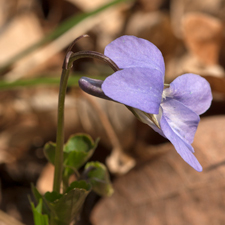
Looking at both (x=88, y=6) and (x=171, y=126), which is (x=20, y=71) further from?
(x=171, y=126)

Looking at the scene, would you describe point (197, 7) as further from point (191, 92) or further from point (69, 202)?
point (69, 202)

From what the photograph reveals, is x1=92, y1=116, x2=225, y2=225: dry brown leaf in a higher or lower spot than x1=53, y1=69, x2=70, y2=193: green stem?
lower

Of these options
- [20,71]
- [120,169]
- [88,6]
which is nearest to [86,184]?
[120,169]

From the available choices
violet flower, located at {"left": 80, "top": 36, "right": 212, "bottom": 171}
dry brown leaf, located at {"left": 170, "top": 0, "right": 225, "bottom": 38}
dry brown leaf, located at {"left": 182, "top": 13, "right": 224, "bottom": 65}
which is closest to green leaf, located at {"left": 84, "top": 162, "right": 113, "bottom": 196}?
violet flower, located at {"left": 80, "top": 36, "right": 212, "bottom": 171}

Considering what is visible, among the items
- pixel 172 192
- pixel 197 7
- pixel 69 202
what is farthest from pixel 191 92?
pixel 197 7

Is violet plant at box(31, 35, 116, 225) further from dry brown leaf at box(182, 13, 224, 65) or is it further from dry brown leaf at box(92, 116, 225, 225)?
dry brown leaf at box(182, 13, 224, 65)

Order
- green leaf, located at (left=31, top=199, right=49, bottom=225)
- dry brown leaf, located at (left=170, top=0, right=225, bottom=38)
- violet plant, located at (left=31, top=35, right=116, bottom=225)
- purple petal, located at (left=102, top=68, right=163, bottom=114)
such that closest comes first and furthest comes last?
purple petal, located at (left=102, top=68, right=163, bottom=114) < violet plant, located at (left=31, top=35, right=116, bottom=225) < green leaf, located at (left=31, top=199, right=49, bottom=225) < dry brown leaf, located at (left=170, top=0, right=225, bottom=38)

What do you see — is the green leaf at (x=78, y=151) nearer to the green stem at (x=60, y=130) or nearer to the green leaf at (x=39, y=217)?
the green stem at (x=60, y=130)
